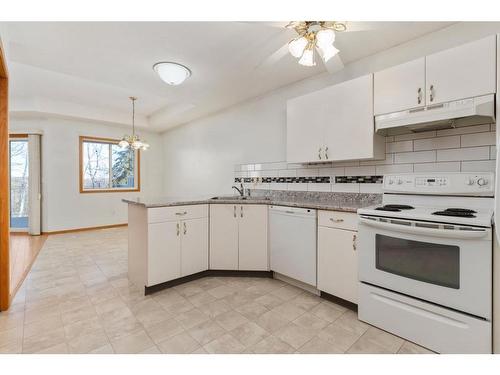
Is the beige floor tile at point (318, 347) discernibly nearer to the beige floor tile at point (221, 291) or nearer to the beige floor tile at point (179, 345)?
the beige floor tile at point (179, 345)

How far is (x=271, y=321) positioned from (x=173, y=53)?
2695 millimetres

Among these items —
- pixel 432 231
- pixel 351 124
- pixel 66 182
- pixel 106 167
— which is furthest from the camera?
pixel 106 167

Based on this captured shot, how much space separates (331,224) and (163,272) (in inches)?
67.2

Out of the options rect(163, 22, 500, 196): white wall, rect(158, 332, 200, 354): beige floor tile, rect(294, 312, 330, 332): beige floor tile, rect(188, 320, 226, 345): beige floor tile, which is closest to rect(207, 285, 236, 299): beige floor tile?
rect(188, 320, 226, 345): beige floor tile

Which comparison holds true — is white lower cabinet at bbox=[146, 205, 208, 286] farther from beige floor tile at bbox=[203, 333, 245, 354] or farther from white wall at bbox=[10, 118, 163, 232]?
white wall at bbox=[10, 118, 163, 232]

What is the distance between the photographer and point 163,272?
2.47m

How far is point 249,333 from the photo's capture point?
177 centimetres

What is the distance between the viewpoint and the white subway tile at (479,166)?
1.86m

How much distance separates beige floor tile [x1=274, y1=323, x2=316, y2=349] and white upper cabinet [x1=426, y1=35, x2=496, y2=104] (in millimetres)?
1960

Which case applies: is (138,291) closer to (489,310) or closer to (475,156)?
(489,310)

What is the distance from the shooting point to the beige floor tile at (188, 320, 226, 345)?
5.59 feet

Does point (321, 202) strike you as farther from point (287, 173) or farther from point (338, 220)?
point (287, 173)

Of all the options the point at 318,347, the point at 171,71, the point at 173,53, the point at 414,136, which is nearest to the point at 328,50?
the point at 414,136
